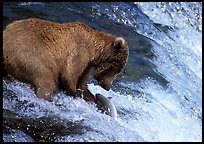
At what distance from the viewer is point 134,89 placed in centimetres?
733

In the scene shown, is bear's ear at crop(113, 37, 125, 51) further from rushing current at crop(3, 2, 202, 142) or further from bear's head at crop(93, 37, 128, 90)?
rushing current at crop(3, 2, 202, 142)

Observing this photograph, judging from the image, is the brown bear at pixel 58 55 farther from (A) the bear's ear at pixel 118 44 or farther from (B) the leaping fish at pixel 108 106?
(B) the leaping fish at pixel 108 106

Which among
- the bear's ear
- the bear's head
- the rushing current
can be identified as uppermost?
the bear's ear

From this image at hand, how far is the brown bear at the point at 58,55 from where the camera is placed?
5188mm

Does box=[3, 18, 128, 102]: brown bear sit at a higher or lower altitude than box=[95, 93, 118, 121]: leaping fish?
higher

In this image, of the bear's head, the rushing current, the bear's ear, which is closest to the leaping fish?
the rushing current

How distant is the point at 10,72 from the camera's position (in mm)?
5242

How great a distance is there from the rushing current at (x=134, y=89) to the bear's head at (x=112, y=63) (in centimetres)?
41

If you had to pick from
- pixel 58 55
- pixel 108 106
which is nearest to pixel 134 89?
pixel 108 106

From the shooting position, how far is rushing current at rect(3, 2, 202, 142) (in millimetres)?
4871

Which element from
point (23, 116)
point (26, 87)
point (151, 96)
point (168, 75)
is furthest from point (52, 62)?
point (168, 75)

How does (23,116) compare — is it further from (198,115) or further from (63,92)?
(198,115)

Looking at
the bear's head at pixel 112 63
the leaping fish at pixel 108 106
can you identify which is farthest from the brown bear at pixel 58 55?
the leaping fish at pixel 108 106

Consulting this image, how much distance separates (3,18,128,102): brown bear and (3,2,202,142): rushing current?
145 millimetres
